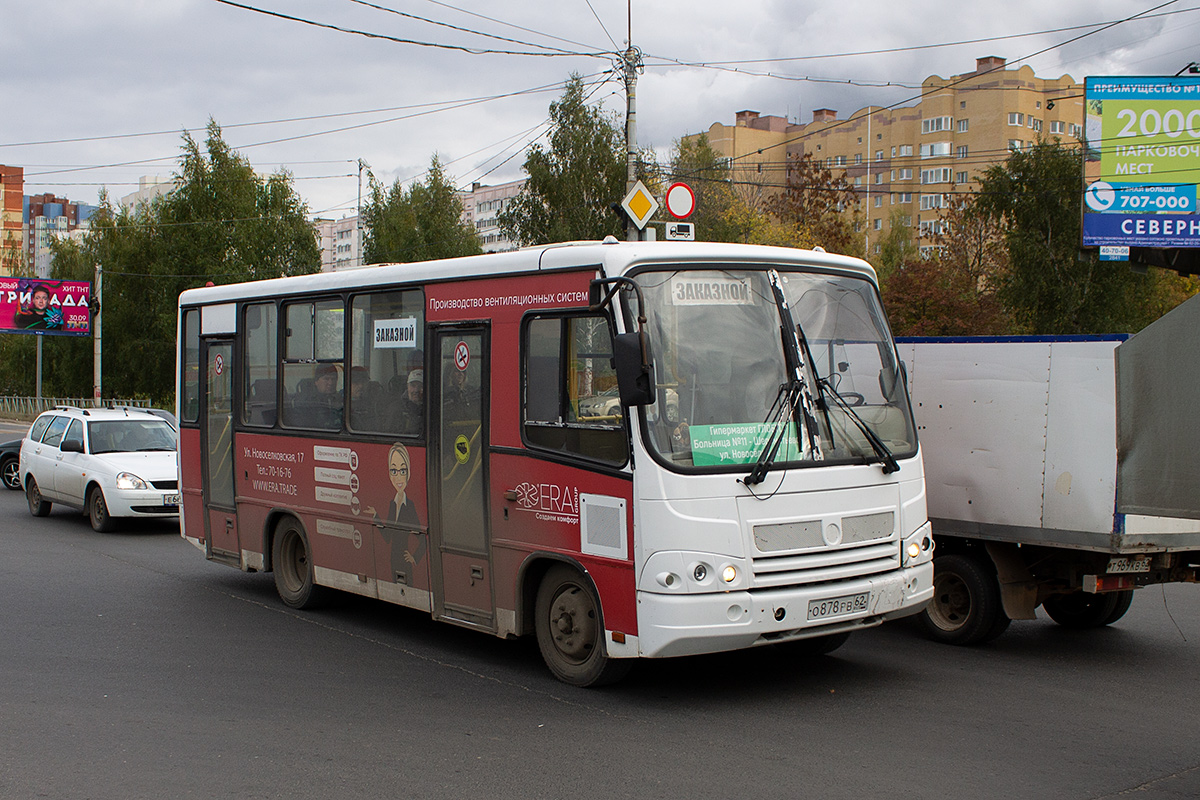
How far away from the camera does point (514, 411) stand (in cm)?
759

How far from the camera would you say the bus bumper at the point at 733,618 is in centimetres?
654

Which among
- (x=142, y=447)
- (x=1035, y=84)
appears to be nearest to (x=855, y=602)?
(x=142, y=447)

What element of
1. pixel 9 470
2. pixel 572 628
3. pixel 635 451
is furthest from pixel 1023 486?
pixel 9 470

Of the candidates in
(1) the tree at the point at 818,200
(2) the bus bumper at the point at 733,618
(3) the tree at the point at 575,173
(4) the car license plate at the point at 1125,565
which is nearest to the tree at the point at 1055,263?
(1) the tree at the point at 818,200

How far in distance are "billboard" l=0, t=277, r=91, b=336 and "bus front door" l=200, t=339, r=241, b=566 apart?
47530mm

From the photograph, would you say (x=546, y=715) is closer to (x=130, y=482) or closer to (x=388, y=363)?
(x=388, y=363)

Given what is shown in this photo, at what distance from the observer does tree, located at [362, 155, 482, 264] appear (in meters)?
63.8

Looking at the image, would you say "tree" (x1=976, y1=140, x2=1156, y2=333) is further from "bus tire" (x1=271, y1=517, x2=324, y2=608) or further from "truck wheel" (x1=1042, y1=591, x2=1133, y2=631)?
"bus tire" (x1=271, y1=517, x2=324, y2=608)

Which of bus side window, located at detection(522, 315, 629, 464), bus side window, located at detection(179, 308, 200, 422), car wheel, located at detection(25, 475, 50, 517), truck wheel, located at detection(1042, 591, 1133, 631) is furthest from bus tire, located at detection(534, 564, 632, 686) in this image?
car wheel, located at detection(25, 475, 50, 517)

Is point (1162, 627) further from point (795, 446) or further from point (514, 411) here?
point (514, 411)

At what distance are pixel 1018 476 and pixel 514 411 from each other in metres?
3.66

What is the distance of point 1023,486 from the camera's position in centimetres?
829

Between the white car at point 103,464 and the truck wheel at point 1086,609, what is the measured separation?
37.3 ft

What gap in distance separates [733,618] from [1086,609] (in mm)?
4404
